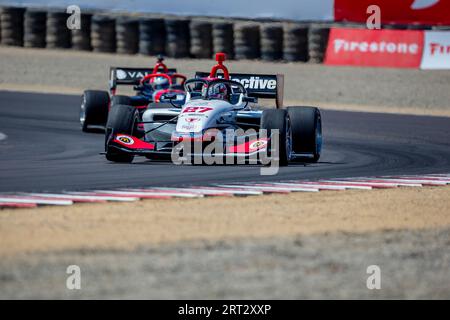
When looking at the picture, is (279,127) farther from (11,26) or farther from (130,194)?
(11,26)

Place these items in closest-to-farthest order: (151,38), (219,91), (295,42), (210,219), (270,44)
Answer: (210,219)
(219,91)
(295,42)
(270,44)
(151,38)

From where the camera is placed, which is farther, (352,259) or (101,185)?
(101,185)

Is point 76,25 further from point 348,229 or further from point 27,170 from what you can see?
point 348,229

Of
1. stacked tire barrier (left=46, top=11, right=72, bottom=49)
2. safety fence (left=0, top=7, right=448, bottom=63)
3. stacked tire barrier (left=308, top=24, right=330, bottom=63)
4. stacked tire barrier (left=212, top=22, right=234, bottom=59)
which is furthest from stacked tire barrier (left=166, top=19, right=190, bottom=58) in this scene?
stacked tire barrier (left=308, top=24, right=330, bottom=63)

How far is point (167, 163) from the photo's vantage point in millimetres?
13344

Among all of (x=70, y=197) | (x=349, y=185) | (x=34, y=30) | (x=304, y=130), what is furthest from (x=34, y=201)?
(x=34, y=30)

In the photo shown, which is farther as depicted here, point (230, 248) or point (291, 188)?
point (291, 188)

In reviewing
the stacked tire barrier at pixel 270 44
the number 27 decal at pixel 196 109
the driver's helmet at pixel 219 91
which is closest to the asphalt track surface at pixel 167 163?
the number 27 decal at pixel 196 109

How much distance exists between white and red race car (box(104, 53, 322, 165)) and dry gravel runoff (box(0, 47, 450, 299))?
206 cm

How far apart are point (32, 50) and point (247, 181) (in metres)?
21.8

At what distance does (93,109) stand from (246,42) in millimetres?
12943

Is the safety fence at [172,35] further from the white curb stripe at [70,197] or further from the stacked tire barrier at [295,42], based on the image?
the white curb stripe at [70,197]

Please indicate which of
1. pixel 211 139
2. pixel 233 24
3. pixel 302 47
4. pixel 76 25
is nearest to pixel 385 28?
pixel 302 47
